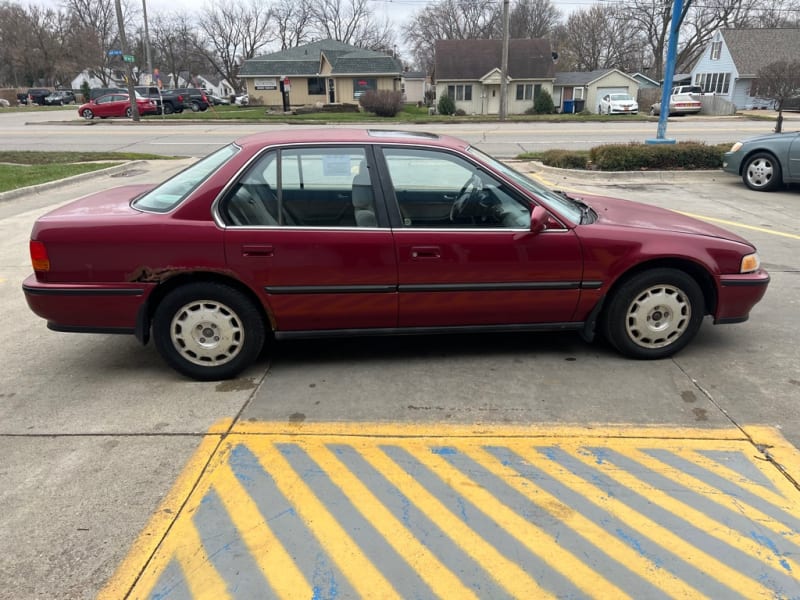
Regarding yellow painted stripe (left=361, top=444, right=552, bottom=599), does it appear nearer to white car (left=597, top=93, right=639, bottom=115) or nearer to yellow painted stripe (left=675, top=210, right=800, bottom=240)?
yellow painted stripe (left=675, top=210, right=800, bottom=240)

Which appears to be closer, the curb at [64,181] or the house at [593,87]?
the curb at [64,181]

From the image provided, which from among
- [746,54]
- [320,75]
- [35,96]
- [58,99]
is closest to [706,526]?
[320,75]

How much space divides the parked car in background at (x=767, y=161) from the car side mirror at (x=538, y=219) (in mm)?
8725

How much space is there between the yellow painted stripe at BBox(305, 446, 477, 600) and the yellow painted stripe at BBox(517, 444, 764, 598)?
80 centimetres

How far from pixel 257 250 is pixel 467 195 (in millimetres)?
1442

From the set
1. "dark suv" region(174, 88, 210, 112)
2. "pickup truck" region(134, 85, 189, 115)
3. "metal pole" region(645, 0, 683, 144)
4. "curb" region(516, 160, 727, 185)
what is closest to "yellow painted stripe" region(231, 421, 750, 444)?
"curb" region(516, 160, 727, 185)

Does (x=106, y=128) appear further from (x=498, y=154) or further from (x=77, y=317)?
(x=77, y=317)

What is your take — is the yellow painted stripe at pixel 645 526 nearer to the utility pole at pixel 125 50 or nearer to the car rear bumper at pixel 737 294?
the car rear bumper at pixel 737 294

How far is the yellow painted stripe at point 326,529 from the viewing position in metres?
2.22

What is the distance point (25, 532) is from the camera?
2.50 m

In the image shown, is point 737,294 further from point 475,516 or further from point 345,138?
point 345,138

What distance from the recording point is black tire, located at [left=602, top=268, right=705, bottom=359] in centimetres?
392

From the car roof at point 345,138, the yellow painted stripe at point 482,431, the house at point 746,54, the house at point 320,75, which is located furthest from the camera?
the house at point 320,75

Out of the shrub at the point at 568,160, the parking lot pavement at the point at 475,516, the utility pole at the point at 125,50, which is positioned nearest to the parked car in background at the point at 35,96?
the utility pole at the point at 125,50
